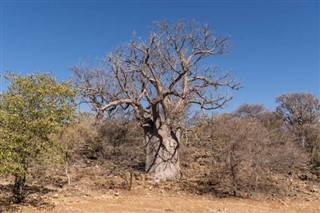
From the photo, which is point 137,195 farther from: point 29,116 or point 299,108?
point 299,108

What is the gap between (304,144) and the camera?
1933 cm

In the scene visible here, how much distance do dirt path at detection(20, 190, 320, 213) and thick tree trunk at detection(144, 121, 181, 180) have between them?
207 cm

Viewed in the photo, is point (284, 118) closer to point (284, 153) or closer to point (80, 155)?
point (284, 153)

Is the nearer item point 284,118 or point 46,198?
point 46,198

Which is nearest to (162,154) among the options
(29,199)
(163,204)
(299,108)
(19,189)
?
(163,204)

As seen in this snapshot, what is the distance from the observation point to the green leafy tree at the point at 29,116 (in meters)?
7.43

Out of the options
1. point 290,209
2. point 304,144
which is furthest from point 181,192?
point 304,144

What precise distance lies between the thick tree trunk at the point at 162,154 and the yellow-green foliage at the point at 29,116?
5.95m

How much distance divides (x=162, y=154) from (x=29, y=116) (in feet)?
23.2

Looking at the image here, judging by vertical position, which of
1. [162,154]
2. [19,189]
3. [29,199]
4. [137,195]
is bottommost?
[137,195]

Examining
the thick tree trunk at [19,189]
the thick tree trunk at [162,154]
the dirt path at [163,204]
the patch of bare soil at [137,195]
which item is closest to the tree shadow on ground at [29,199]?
the patch of bare soil at [137,195]

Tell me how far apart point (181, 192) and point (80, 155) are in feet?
23.1

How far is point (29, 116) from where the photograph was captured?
26.3 ft

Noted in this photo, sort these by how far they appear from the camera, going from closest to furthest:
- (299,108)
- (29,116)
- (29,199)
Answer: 1. (29,116)
2. (29,199)
3. (299,108)
